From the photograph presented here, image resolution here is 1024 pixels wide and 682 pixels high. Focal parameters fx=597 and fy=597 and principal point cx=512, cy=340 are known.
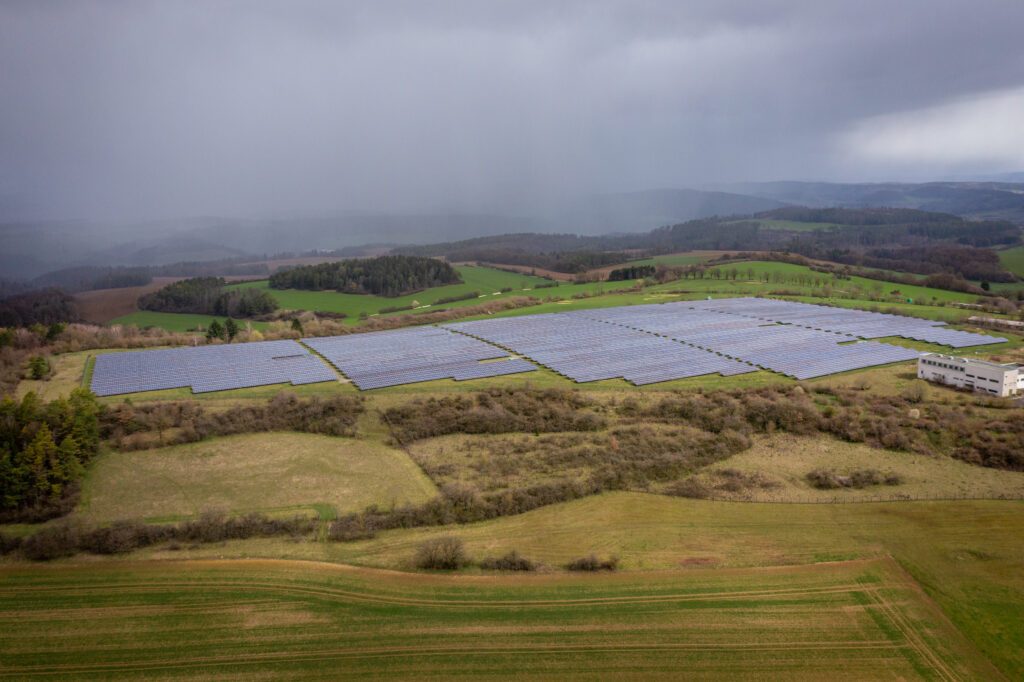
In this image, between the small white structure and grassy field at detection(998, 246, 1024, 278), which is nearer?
the small white structure

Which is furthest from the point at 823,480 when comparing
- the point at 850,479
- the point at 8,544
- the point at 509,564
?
the point at 8,544

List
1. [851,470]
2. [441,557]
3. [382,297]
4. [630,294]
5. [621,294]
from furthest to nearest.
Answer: [382,297], [621,294], [630,294], [851,470], [441,557]

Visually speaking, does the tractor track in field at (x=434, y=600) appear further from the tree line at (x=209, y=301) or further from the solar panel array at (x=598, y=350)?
the tree line at (x=209, y=301)

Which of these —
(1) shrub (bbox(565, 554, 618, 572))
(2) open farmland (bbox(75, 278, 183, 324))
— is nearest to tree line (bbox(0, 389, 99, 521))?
(1) shrub (bbox(565, 554, 618, 572))

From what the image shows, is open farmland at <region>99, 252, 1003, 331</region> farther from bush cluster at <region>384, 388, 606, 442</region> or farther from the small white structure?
bush cluster at <region>384, 388, 606, 442</region>

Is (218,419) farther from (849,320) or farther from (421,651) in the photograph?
(849,320)

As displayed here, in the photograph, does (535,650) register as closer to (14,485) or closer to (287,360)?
(14,485)

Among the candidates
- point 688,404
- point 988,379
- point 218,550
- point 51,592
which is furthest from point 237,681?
point 988,379
